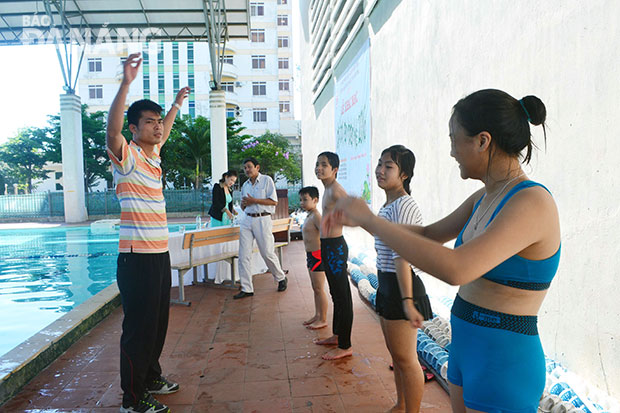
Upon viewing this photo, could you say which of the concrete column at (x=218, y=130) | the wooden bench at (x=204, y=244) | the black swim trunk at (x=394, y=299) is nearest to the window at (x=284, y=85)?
the concrete column at (x=218, y=130)

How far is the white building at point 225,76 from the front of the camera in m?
44.2

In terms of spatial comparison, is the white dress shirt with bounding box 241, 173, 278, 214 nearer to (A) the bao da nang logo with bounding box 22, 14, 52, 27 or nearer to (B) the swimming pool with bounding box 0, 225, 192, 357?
(B) the swimming pool with bounding box 0, 225, 192, 357

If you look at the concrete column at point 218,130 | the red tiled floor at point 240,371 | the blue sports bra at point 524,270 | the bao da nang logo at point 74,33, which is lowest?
the red tiled floor at point 240,371

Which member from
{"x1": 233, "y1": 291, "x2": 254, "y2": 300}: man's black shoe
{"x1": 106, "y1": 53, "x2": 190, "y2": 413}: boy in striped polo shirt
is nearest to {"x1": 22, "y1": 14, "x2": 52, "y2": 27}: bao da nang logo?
{"x1": 233, "y1": 291, "x2": 254, "y2": 300}: man's black shoe

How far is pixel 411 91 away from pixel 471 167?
4.71 m

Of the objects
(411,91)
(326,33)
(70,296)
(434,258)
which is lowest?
(70,296)

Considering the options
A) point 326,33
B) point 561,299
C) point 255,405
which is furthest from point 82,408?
point 326,33

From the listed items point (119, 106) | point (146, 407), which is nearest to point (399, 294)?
point (146, 407)

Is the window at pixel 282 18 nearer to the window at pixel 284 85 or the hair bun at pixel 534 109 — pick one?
the window at pixel 284 85

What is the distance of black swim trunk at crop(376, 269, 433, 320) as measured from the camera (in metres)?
2.55

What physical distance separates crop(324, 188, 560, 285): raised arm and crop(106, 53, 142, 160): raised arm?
187 centimetres

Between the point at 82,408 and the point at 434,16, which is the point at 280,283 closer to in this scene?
the point at 82,408

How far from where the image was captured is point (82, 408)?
306 centimetres

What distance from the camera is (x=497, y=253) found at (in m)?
1.15
